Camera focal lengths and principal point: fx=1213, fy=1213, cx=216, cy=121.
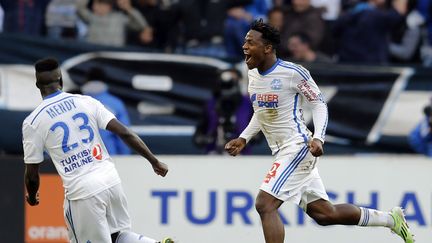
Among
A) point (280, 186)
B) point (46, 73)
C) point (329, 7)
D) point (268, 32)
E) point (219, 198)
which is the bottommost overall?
point (219, 198)

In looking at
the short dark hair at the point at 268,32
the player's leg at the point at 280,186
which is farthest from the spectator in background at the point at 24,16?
the player's leg at the point at 280,186

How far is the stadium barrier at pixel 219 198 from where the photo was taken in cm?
1226

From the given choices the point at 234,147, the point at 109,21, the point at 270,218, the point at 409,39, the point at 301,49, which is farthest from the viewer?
the point at 409,39

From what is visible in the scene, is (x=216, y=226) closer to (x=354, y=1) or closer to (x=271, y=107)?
(x=271, y=107)

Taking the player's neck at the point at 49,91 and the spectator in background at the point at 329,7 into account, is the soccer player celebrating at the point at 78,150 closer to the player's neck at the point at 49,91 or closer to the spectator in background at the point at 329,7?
the player's neck at the point at 49,91

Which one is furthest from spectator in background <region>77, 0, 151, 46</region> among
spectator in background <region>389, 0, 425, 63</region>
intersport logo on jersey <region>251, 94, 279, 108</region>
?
intersport logo on jersey <region>251, 94, 279, 108</region>

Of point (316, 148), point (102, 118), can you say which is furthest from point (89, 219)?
point (316, 148)

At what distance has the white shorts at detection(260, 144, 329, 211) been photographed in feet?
32.2

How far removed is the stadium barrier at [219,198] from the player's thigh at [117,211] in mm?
2833

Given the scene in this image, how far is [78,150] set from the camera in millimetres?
9172

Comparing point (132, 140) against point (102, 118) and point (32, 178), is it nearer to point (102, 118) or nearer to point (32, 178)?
point (102, 118)

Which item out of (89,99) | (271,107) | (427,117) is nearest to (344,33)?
(427,117)

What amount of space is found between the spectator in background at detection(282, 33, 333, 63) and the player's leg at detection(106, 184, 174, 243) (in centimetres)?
613

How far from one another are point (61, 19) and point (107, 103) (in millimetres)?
2104
